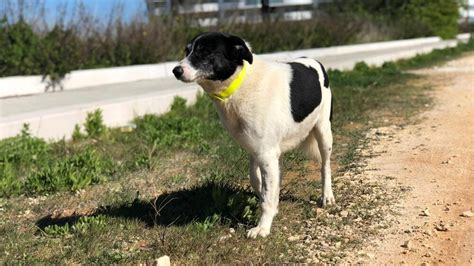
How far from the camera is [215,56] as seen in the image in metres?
3.90

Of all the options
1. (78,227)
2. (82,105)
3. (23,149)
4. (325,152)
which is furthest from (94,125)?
(325,152)

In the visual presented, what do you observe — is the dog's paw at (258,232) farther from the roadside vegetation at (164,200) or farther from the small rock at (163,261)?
the small rock at (163,261)

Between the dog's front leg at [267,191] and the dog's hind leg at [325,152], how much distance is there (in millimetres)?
733

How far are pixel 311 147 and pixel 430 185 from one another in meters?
1.14

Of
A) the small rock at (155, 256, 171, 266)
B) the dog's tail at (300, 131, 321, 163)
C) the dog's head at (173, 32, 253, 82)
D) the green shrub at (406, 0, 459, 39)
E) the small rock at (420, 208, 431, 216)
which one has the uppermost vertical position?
the dog's head at (173, 32, 253, 82)

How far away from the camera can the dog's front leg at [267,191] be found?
404 centimetres

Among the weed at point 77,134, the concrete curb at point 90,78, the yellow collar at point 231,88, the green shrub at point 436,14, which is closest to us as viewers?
the yellow collar at point 231,88

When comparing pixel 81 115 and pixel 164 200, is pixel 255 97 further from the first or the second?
pixel 81 115

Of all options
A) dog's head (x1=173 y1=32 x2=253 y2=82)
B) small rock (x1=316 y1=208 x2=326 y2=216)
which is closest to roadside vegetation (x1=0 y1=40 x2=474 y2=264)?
small rock (x1=316 y1=208 x2=326 y2=216)

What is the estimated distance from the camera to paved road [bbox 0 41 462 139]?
746cm

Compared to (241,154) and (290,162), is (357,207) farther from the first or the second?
(241,154)

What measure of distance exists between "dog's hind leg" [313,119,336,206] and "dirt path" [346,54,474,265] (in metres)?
0.56

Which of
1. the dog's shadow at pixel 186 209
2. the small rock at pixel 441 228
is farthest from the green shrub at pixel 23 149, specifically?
the small rock at pixel 441 228

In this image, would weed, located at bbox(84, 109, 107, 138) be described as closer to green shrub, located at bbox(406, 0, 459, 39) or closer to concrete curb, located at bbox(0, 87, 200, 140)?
concrete curb, located at bbox(0, 87, 200, 140)
